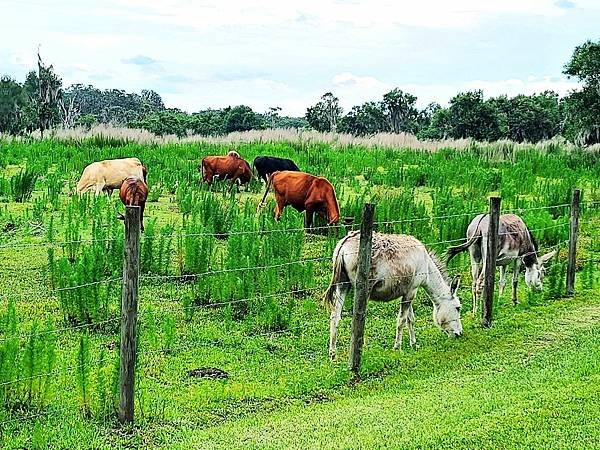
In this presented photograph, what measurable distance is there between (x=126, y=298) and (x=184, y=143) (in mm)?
20839

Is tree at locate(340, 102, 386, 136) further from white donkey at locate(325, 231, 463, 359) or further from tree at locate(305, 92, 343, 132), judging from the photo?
white donkey at locate(325, 231, 463, 359)

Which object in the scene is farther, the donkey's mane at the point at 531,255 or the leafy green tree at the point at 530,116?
the leafy green tree at the point at 530,116

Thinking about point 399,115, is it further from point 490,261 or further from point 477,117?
point 490,261

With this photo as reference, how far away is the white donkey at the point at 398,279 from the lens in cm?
754

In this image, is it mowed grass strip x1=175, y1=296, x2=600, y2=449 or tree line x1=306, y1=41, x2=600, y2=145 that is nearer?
mowed grass strip x1=175, y1=296, x2=600, y2=449

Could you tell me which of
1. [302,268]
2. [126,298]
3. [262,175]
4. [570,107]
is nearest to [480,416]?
[126,298]

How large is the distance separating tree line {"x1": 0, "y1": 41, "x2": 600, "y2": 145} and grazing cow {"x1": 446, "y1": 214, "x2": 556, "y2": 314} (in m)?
18.7

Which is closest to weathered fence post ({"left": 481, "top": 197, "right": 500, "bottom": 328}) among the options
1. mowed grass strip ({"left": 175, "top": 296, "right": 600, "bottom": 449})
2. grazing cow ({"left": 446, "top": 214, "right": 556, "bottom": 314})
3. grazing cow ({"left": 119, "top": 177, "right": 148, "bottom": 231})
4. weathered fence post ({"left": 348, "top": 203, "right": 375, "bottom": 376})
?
grazing cow ({"left": 446, "top": 214, "right": 556, "bottom": 314})

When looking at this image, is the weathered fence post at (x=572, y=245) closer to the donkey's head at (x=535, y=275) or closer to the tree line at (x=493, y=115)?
the donkey's head at (x=535, y=275)

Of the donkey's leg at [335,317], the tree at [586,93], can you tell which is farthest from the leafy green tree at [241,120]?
the donkey's leg at [335,317]

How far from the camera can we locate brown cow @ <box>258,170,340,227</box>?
42.8 ft

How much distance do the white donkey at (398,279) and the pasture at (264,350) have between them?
27cm

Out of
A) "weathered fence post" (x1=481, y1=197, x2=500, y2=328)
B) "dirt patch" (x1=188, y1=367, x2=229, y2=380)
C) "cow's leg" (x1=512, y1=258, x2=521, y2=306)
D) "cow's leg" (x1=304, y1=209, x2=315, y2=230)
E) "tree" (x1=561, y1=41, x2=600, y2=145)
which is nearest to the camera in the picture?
"dirt patch" (x1=188, y1=367, x2=229, y2=380)

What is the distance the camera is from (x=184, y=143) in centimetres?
2594
